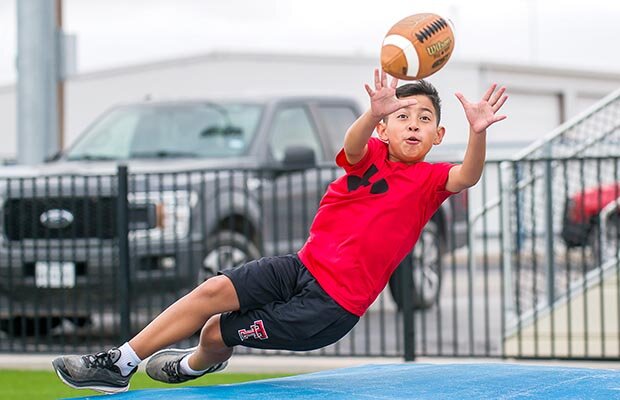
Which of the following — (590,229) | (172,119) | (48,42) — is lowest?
(590,229)

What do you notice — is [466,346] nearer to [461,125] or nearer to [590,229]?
[590,229]

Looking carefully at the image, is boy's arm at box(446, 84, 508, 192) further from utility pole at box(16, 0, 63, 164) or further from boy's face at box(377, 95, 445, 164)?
utility pole at box(16, 0, 63, 164)

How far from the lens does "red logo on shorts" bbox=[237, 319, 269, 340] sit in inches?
226

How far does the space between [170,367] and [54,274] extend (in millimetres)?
4378

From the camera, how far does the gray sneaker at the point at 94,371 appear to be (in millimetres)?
5836

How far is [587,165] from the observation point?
10359 millimetres

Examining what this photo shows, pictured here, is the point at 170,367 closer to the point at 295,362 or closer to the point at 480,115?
the point at 480,115

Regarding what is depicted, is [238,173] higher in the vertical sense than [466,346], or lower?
higher

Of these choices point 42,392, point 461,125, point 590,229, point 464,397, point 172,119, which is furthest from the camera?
point 461,125

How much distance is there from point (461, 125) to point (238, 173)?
14.8 meters

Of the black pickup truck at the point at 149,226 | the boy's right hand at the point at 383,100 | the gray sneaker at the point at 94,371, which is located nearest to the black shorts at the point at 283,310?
the gray sneaker at the point at 94,371

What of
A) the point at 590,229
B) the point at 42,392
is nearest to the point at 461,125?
the point at 590,229

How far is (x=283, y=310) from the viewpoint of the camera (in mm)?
5723

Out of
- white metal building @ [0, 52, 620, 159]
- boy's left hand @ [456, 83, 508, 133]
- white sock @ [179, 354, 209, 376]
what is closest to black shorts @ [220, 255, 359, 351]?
white sock @ [179, 354, 209, 376]
